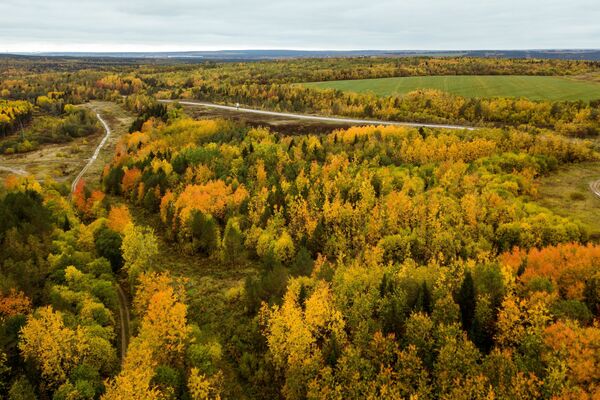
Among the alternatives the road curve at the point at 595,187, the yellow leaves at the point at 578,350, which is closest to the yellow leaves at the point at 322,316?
the yellow leaves at the point at 578,350

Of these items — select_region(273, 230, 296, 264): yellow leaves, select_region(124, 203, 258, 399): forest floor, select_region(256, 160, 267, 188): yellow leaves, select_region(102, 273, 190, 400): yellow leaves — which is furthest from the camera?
select_region(256, 160, 267, 188): yellow leaves

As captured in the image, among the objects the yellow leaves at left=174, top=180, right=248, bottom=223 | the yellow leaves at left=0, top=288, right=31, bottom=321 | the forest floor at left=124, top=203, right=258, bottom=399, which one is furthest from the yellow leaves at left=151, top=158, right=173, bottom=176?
the yellow leaves at left=0, top=288, right=31, bottom=321

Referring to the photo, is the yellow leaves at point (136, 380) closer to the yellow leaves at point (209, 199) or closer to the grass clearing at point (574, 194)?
Result: the yellow leaves at point (209, 199)

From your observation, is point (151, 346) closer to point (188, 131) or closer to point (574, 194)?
point (574, 194)

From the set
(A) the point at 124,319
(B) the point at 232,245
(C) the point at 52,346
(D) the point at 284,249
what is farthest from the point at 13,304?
(D) the point at 284,249

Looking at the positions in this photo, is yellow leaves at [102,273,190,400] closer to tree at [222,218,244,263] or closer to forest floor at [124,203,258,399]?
forest floor at [124,203,258,399]

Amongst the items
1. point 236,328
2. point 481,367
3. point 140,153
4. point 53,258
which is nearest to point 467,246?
point 481,367
